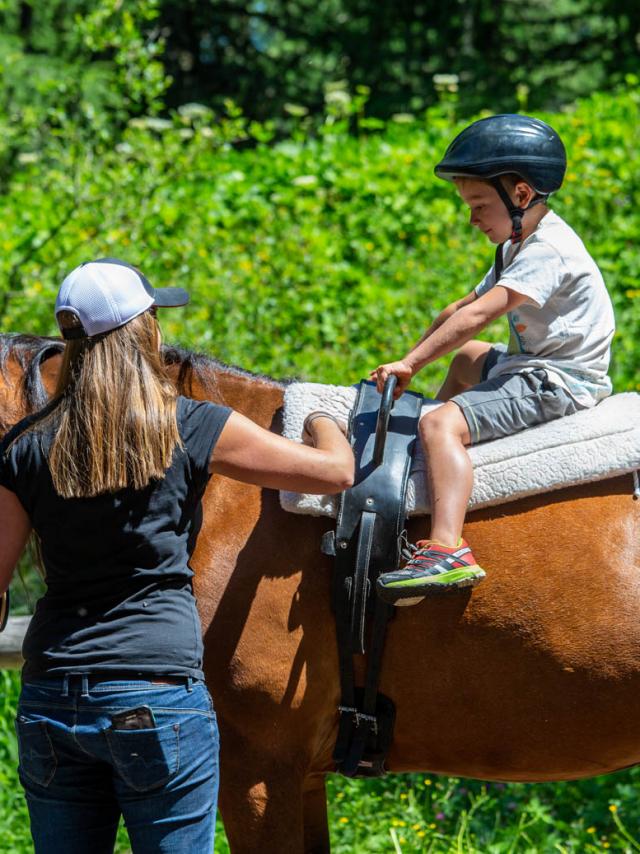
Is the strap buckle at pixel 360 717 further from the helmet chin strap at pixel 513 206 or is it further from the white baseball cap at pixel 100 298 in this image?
the helmet chin strap at pixel 513 206

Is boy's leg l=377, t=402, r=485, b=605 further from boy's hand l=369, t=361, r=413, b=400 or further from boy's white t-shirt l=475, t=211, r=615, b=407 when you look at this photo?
boy's white t-shirt l=475, t=211, r=615, b=407

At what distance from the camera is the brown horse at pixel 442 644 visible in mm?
2695

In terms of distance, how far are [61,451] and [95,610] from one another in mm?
357

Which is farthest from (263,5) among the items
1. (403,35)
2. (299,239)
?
(299,239)

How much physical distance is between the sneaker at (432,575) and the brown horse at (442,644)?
21cm

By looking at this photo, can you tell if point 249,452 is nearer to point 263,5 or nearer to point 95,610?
point 95,610

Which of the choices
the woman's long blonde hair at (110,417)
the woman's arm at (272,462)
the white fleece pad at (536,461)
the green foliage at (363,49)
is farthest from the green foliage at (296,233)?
the woman's long blonde hair at (110,417)

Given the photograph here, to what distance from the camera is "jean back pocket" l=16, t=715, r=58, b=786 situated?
2154 mm

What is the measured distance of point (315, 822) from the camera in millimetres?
3129

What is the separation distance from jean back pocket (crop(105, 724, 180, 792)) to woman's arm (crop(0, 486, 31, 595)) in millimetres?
439

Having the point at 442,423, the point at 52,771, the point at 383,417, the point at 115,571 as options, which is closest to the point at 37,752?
the point at 52,771

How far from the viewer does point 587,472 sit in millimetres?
2734

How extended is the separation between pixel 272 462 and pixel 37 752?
2.63ft

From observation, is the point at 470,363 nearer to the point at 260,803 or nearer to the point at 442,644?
the point at 442,644
